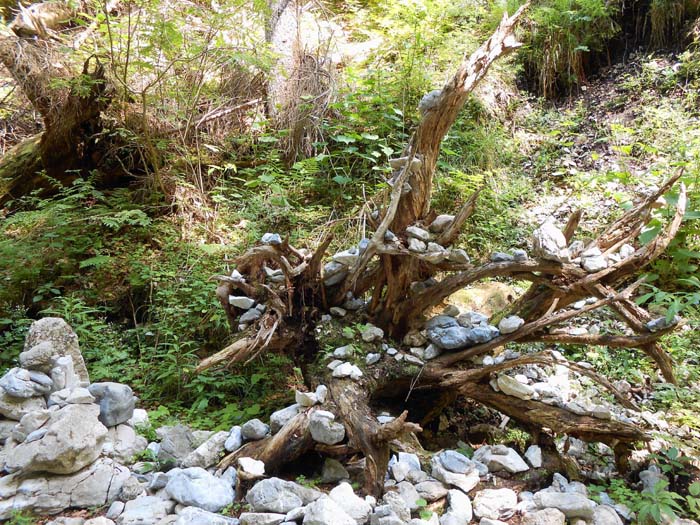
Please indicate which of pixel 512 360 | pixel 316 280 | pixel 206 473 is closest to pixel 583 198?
pixel 512 360

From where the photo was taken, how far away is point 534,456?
251cm

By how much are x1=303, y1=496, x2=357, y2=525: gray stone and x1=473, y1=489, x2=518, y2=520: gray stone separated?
2.04 feet

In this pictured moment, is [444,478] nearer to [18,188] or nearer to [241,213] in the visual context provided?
[241,213]

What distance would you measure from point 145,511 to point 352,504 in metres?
0.92

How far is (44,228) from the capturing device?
4.66 meters

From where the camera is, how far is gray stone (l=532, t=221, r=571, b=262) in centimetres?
263

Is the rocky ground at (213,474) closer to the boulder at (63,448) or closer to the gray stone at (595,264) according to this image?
the boulder at (63,448)

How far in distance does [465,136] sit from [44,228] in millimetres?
4743

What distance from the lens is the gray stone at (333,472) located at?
241cm

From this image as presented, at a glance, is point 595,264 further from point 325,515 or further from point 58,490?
point 58,490

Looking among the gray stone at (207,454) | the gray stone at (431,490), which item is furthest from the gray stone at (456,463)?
the gray stone at (207,454)

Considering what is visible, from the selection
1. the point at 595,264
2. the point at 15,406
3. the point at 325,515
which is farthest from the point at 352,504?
the point at 15,406

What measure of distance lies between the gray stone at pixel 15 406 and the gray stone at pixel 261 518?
4.75 feet


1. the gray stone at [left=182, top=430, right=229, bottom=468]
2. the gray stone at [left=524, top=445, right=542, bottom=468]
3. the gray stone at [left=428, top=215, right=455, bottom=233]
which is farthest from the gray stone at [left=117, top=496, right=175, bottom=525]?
the gray stone at [left=428, top=215, right=455, bottom=233]
